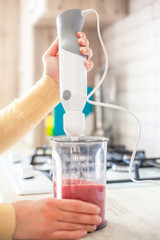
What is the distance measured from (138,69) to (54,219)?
1.05 metres

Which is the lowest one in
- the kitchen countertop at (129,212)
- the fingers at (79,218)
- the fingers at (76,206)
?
the kitchen countertop at (129,212)

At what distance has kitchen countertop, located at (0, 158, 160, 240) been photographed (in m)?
0.50

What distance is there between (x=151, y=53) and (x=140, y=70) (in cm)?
11

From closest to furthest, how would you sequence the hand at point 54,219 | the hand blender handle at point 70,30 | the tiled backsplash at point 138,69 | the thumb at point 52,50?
1. the hand at point 54,219
2. the hand blender handle at point 70,30
3. the thumb at point 52,50
4. the tiled backsplash at point 138,69

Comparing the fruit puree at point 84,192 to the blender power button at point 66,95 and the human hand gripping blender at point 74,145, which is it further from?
the blender power button at point 66,95

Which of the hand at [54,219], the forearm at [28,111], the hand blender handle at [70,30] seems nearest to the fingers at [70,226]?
the hand at [54,219]

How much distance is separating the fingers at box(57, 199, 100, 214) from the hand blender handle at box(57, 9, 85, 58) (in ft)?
0.87

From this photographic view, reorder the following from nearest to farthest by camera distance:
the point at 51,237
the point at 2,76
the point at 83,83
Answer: the point at 51,237
the point at 83,83
the point at 2,76

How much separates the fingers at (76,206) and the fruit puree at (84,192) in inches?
0.8

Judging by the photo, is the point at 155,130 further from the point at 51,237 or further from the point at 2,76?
the point at 2,76

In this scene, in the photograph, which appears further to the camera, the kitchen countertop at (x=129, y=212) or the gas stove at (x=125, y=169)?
the gas stove at (x=125, y=169)

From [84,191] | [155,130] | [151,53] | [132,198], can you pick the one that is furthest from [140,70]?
[84,191]

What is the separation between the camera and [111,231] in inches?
20.1

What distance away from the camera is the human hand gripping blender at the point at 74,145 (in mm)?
530
